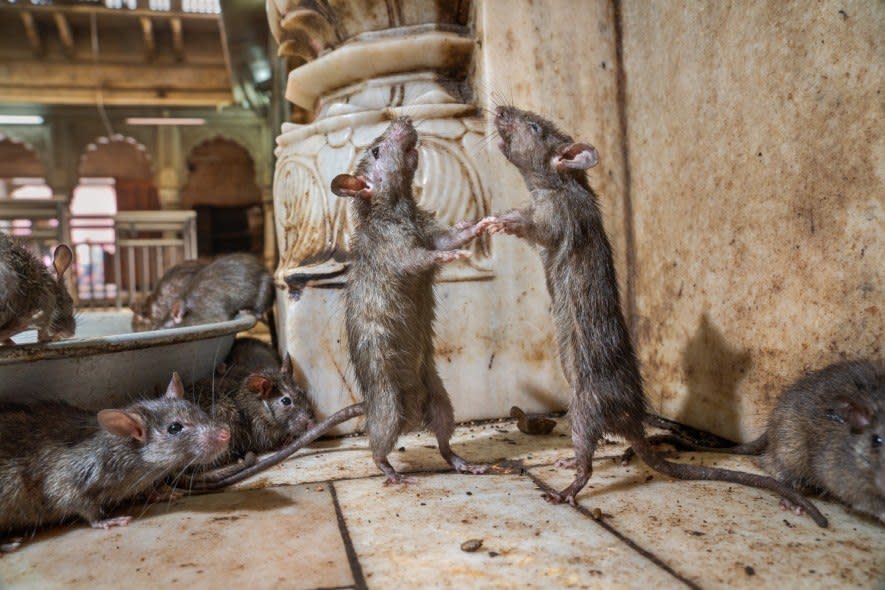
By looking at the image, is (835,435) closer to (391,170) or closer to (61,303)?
(391,170)

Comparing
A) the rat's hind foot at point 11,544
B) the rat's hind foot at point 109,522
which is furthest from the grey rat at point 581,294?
the rat's hind foot at point 11,544

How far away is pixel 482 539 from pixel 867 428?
124 centimetres

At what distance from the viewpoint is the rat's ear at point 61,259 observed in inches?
129

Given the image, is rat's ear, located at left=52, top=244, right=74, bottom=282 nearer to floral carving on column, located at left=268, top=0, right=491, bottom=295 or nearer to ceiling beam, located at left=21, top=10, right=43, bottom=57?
floral carving on column, located at left=268, top=0, right=491, bottom=295

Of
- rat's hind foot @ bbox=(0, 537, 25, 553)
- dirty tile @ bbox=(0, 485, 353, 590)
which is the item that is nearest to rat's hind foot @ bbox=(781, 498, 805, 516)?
dirty tile @ bbox=(0, 485, 353, 590)

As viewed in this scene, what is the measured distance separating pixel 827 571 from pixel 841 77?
1.57 m

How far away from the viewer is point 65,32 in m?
16.0

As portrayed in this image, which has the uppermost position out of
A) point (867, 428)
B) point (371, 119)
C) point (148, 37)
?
point (148, 37)

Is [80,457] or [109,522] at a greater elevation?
[80,457]

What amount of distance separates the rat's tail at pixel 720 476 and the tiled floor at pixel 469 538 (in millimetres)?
50

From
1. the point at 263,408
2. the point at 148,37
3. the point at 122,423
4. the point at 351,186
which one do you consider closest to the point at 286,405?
the point at 263,408

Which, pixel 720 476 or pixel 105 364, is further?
pixel 105 364

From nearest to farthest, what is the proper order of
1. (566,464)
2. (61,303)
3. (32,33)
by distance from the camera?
1. (566,464)
2. (61,303)
3. (32,33)

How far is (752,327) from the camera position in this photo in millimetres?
2803
